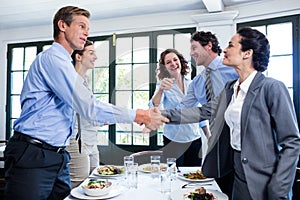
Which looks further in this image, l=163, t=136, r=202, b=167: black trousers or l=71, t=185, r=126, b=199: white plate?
l=163, t=136, r=202, b=167: black trousers

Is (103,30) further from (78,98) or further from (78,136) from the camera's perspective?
(78,98)

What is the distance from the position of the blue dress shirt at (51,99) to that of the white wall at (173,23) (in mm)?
2283

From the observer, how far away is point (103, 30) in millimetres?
3881

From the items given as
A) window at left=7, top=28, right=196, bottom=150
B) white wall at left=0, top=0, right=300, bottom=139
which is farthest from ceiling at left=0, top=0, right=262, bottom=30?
window at left=7, top=28, right=196, bottom=150

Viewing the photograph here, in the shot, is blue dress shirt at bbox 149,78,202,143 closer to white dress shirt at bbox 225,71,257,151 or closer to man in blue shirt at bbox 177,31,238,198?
man in blue shirt at bbox 177,31,238,198

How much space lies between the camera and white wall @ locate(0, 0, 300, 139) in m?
3.08

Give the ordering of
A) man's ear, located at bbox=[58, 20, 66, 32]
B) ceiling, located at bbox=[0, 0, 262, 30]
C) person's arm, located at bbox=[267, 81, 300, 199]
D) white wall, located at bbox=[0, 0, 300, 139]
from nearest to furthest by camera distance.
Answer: person's arm, located at bbox=[267, 81, 300, 199]
man's ear, located at bbox=[58, 20, 66, 32]
white wall, located at bbox=[0, 0, 300, 139]
ceiling, located at bbox=[0, 0, 262, 30]

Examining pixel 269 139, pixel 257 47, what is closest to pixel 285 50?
→ pixel 257 47

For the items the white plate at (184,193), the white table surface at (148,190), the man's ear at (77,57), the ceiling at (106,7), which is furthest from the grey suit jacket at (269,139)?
the ceiling at (106,7)

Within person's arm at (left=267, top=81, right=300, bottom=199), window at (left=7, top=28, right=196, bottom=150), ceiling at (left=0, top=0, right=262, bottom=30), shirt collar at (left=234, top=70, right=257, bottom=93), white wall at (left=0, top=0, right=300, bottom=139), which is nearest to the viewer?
person's arm at (left=267, top=81, right=300, bottom=199)

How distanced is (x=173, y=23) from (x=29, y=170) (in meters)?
2.72

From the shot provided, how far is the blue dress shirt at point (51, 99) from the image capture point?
1395 millimetres

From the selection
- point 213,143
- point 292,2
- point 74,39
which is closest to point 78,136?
point 74,39

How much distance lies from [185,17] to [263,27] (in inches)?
36.5
